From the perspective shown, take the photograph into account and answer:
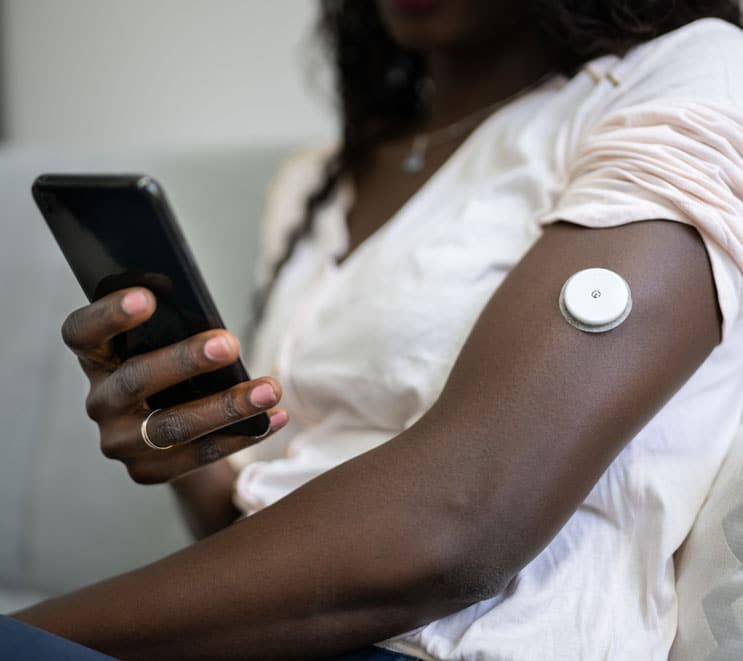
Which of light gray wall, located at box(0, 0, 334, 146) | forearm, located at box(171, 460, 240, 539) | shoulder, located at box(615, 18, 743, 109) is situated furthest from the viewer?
light gray wall, located at box(0, 0, 334, 146)

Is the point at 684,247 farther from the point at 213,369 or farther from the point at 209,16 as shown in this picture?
the point at 209,16

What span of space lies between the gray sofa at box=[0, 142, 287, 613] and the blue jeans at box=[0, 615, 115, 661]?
59cm

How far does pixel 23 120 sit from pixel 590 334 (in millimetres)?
1574

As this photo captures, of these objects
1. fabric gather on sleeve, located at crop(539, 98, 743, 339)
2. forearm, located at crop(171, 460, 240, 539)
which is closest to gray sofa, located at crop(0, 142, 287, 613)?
forearm, located at crop(171, 460, 240, 539)

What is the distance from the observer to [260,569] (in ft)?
1.85

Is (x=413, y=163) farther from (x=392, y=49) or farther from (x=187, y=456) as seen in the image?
(x=187, y=456)

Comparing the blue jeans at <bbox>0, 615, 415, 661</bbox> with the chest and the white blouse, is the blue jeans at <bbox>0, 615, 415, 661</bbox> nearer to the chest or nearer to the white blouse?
the white blouse

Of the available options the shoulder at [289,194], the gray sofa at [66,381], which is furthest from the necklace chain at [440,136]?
the gray sofa at [66,381]

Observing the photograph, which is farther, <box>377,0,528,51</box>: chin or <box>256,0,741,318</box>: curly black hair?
<box>377,0,528,51</box>: chin

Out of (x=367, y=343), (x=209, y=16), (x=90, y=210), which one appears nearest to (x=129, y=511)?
(x=367, y=343)

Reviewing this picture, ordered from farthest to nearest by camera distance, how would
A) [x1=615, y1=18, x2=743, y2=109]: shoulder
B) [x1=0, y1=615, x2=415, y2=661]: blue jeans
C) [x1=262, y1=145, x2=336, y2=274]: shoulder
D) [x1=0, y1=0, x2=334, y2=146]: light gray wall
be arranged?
1. [x1=0, y1=0, x2=334, y2=146]: light gray wall
2. [x1=262, y1=145, x2=336, y2=274]: shoulder
3. [x1=615, y1=18, x2=743, y2=109]: shoulder
4. [x1=0, y1=615, x2=415, y2=661]: blue jeans

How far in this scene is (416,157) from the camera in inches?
38.9

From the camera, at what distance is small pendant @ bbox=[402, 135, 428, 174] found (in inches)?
38.0

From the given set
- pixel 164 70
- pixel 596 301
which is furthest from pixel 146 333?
pixel 164 70
